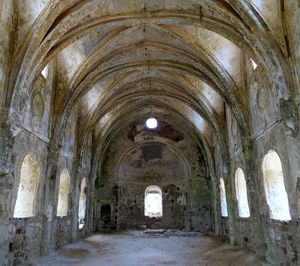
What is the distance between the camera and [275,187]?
348 inches

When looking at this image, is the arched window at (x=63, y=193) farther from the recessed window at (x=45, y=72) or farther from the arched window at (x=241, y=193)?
the arched window at (x=241, y=193)

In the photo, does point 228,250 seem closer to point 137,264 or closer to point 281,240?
point 281,240

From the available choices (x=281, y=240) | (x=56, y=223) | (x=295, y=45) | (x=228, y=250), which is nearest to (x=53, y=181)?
(x=56, y=223)

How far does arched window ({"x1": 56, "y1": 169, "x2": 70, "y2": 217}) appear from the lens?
1246 cm

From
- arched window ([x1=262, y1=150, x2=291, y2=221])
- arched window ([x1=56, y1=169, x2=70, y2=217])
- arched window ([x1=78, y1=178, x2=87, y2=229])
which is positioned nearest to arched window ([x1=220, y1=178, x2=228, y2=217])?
arched window ([x1=262, y1=150, x2=291, y2=221])

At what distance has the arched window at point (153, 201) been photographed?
2177cm

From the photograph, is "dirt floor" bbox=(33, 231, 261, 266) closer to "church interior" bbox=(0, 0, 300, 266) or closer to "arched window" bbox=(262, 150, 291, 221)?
"church interior" bbox=(0, 0, 300, 266)

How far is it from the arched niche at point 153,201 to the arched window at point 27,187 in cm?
1279

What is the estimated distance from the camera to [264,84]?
9148 mm

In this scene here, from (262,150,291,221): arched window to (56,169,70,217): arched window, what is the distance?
8915 mm

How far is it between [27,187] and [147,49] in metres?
7.83

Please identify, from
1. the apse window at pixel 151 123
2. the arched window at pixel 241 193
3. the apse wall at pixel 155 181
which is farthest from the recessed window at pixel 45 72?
the apse window at pixel 151 123

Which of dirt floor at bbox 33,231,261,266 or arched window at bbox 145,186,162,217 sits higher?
arched window at bbox 145,186,162,217

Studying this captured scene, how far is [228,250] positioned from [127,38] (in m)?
9.84
